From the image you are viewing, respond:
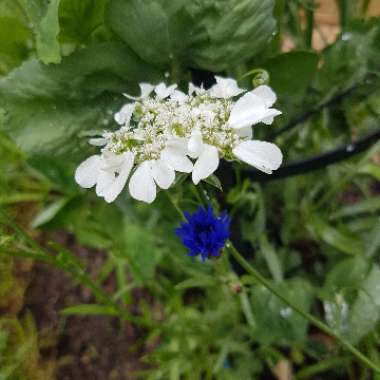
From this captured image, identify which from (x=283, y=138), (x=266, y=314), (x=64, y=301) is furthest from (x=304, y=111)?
(x=64, y=301)

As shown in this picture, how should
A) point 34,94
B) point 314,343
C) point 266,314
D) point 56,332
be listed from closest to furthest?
1. point 34,94
2. point 266,314
3. point 314,343
4. point 56,332

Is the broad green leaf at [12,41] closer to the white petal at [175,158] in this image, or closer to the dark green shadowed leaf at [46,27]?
the dark green shadowed leaf at [46,27]

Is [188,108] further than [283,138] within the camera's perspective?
No

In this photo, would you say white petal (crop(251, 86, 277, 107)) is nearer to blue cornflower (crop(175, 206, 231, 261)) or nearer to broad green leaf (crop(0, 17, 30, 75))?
blue cornflower (crop(175, 206, 231, 261))

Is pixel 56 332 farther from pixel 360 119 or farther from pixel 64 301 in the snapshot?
pixel 360 119

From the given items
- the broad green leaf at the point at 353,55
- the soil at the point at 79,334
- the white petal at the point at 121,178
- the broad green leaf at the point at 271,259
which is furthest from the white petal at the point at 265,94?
the soil at the point at 79,334

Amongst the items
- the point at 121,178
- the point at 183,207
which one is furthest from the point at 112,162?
the point at 183,207

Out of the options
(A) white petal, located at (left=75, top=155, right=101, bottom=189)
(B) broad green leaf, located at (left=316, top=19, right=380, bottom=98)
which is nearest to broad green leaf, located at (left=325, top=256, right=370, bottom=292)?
(B) broad green leaf, located at (left=316, top=19, right=380, bottom=98)

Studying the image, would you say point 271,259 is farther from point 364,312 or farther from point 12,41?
point 12,41
